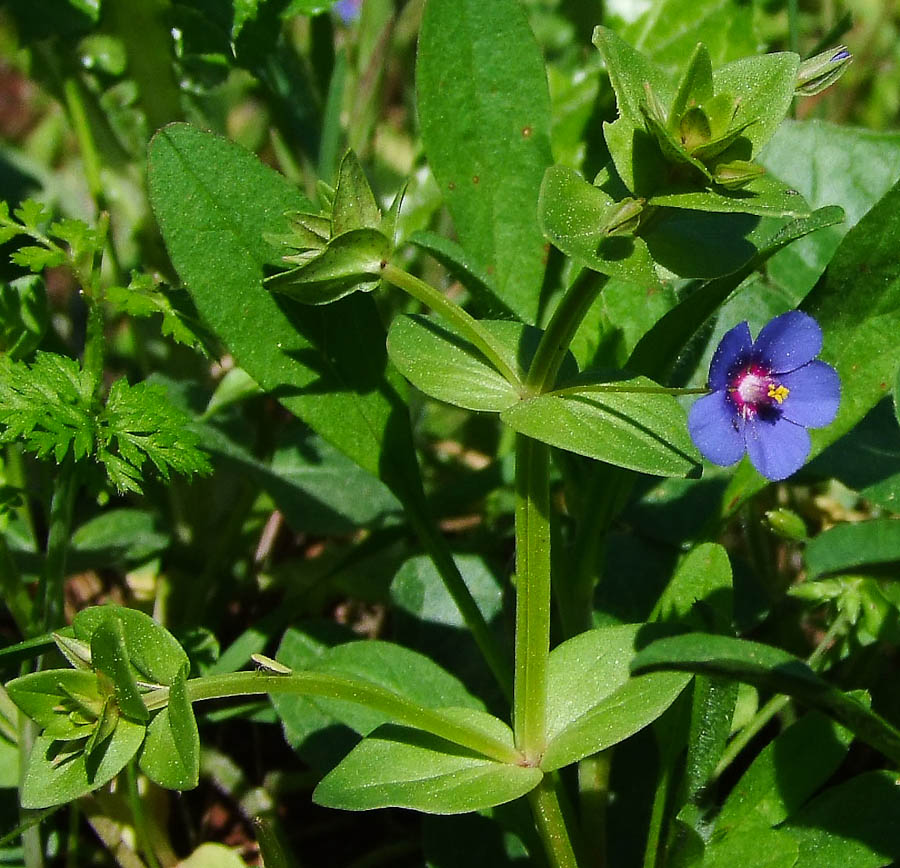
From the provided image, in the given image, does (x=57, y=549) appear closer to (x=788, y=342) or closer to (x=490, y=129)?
(x=490, y=129)

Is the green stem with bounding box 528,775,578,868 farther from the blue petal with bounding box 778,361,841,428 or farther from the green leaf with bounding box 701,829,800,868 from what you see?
the blue petal with bounding box 778,361,841,428

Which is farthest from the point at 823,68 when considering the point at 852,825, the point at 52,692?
the point at 52,692

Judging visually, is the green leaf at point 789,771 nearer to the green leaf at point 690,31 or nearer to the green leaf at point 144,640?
the green leaf at point 144,640

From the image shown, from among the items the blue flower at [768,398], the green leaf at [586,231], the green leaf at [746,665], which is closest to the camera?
the green leaf at [746,665]

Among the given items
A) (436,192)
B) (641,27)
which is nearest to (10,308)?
(436,192)

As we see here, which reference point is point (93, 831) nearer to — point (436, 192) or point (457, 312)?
point (457, 312)

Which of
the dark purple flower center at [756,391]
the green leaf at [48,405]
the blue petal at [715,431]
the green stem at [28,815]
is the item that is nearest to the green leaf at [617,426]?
the blue petal at [715,431]
